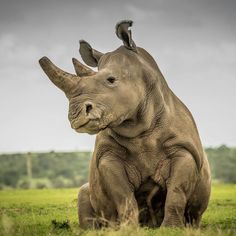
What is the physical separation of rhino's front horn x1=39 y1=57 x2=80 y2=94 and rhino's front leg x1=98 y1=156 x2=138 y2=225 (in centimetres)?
139

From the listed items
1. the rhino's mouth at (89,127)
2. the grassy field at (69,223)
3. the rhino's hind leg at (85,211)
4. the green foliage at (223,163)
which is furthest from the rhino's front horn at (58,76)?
the green foliage at (223,163)

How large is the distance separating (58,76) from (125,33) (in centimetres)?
129

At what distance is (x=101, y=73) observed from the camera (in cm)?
983

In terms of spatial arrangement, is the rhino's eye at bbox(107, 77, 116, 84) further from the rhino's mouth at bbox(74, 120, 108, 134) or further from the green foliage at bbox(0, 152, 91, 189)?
the green foliage at bbox(0, 152, 91, 189)

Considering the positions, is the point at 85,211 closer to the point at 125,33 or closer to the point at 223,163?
the point at 125,33

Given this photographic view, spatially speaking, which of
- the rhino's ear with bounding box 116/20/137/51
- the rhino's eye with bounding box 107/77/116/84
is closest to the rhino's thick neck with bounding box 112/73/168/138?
the rhino's eye with bounding box 107/77/116/84

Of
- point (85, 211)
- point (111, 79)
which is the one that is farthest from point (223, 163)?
point (111, 79)

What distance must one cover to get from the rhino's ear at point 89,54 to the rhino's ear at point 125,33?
758mm

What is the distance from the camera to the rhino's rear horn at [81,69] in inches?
398

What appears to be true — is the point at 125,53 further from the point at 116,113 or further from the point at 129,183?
the point at 129,183

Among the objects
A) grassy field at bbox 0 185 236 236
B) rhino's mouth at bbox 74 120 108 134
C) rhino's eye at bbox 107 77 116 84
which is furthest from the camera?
rhino's eye at bbox 107 77 116 84

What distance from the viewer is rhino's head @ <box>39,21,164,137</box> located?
30.4ft

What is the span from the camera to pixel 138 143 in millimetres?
10273

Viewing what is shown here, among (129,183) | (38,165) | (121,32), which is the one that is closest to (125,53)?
(121,32)
